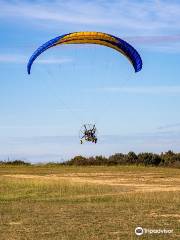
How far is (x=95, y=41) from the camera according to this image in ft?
104

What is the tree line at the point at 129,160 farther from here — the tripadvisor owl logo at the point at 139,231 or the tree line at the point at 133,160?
the tripadvisor owl logo at the point at 139,231

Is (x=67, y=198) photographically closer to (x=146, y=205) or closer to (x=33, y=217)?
(x=146, y=205)

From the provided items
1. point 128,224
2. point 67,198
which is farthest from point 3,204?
point 128,224

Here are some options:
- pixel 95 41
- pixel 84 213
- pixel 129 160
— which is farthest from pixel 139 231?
pixel 129 160

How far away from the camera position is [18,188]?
37312 millimetres

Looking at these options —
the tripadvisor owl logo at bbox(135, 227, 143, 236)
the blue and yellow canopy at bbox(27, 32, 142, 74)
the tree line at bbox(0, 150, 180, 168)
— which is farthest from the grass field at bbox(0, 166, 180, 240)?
the tree line at bbox(0, 150, 180, 168)

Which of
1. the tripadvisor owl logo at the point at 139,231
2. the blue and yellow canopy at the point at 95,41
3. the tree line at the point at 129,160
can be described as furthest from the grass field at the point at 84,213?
the tree line at the point at 129,160

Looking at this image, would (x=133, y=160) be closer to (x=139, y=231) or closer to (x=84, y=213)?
(x=84, y=213)

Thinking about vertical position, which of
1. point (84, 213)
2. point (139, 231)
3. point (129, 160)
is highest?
point (129, 160)

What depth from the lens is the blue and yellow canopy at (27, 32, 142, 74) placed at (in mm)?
30211

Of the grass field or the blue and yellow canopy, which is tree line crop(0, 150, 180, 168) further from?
the blue and yellow canopy

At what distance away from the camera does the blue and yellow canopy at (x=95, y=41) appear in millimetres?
30211

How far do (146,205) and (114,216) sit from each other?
Result: 383cm

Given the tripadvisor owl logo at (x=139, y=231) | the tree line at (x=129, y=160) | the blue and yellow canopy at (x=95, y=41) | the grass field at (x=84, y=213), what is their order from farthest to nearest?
the tree line at (x=129, y=160) < the blue and yellow canopy at (x=95, y=41) < the grass field at (x=84, y=213) < the tripadvisor owl logo at (x=139, y=231)
